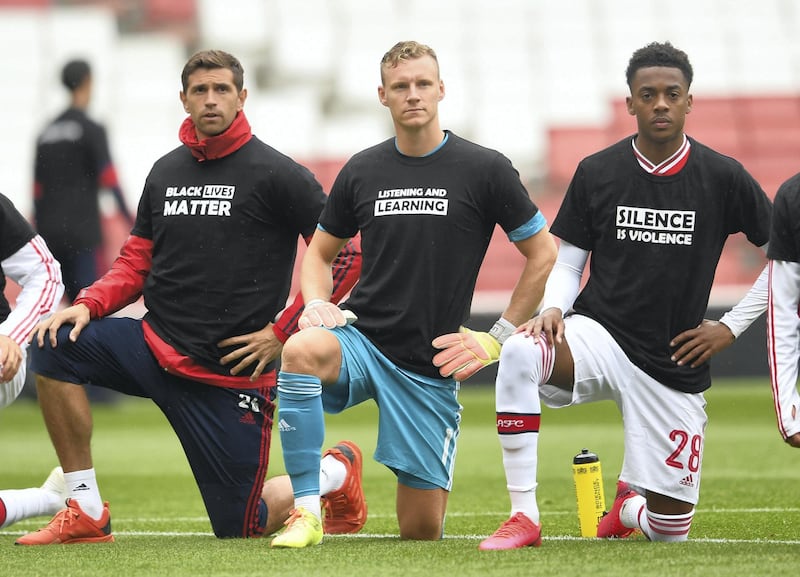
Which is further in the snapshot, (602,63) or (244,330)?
(602,63)

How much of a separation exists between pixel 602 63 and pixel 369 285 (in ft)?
55.3

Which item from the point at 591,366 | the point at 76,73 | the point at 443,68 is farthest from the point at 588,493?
the point at 443,68

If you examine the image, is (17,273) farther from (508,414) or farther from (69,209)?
(69,209)

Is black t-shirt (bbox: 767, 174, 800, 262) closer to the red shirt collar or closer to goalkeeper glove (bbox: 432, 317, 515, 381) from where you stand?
goalkeeper glove (bbox: 432, 317, 515, 381)

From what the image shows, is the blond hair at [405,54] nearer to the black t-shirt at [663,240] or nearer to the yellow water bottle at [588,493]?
the black t-shirt at [663,240]

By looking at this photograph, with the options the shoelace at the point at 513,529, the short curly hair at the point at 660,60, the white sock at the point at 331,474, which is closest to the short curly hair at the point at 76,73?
the white sock at the point at 331,474

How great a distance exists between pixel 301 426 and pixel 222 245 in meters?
0.98

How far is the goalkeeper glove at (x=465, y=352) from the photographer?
15.7ft

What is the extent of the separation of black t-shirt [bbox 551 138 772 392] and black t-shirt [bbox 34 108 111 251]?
6.14 m

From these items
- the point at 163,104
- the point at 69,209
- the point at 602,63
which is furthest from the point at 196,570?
the point at 602,63

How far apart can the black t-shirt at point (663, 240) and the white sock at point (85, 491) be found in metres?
1.94

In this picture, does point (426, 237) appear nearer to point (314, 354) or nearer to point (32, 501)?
point (314, 354)

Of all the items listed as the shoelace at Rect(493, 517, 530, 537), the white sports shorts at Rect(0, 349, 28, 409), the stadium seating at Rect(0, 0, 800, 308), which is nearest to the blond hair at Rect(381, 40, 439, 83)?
the shoelace at Rect(493, 517, 530, 537)

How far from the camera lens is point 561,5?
21922 mm
